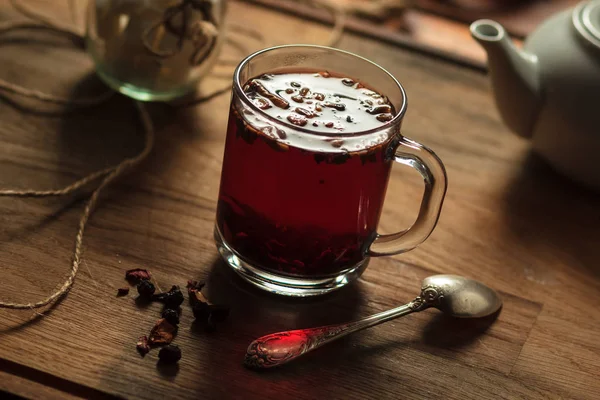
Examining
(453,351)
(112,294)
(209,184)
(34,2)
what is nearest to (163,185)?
(209,184)

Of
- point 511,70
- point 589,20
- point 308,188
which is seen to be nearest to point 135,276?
point 308,188

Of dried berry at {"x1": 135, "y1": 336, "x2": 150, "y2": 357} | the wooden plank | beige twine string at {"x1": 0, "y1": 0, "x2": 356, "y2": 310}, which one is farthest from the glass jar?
the wooden plank

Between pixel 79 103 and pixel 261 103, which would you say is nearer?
pixel 261 103

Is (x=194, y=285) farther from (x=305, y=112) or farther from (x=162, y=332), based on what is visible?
(x=305, y=112)

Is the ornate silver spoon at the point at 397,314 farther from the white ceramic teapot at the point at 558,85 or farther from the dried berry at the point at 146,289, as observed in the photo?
the white ceramic teapot at the point at 558,85

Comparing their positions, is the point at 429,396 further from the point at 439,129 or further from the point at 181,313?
the point at 439,129

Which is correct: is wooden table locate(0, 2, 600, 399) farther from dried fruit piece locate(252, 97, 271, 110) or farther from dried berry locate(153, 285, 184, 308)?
dried fruit piece locate(252, 97, 271, 110)

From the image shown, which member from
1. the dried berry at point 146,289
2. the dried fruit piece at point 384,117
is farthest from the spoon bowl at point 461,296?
the dried berry at point 146,289
